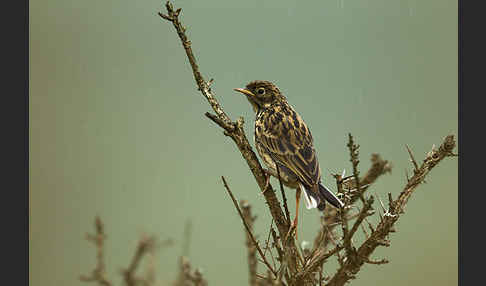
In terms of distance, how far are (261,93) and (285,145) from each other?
87 cm

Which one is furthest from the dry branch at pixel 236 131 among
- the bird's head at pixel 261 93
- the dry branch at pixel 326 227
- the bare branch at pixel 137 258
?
the bird's head at pixel 261 93

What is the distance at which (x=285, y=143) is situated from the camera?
469cm

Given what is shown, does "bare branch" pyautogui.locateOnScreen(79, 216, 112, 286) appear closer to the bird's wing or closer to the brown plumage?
the brown plumage

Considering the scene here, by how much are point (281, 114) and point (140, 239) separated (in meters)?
3.08

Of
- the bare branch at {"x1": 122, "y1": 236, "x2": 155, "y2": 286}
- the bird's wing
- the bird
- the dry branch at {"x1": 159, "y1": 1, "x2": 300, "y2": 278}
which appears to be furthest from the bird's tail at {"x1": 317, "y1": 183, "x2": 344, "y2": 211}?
the bare branch at {"x1": 122, "y1": 236, "x2": 155, "y2": 286}

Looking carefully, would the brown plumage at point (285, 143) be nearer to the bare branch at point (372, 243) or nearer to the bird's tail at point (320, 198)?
the bird's tail at point (320, 198)

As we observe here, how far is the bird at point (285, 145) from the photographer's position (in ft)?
13.0

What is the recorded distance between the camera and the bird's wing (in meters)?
4.25

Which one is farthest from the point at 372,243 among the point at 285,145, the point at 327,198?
the point at 285,145

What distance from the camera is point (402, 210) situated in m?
2.71

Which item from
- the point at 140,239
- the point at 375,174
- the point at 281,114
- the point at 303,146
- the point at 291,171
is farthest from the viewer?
the point at 281,114

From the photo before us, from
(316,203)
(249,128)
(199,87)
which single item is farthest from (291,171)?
(199,87)

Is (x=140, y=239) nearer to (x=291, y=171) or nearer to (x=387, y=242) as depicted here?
(x=387, y=242)

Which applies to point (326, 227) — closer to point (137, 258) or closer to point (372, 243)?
point (372, 243)
